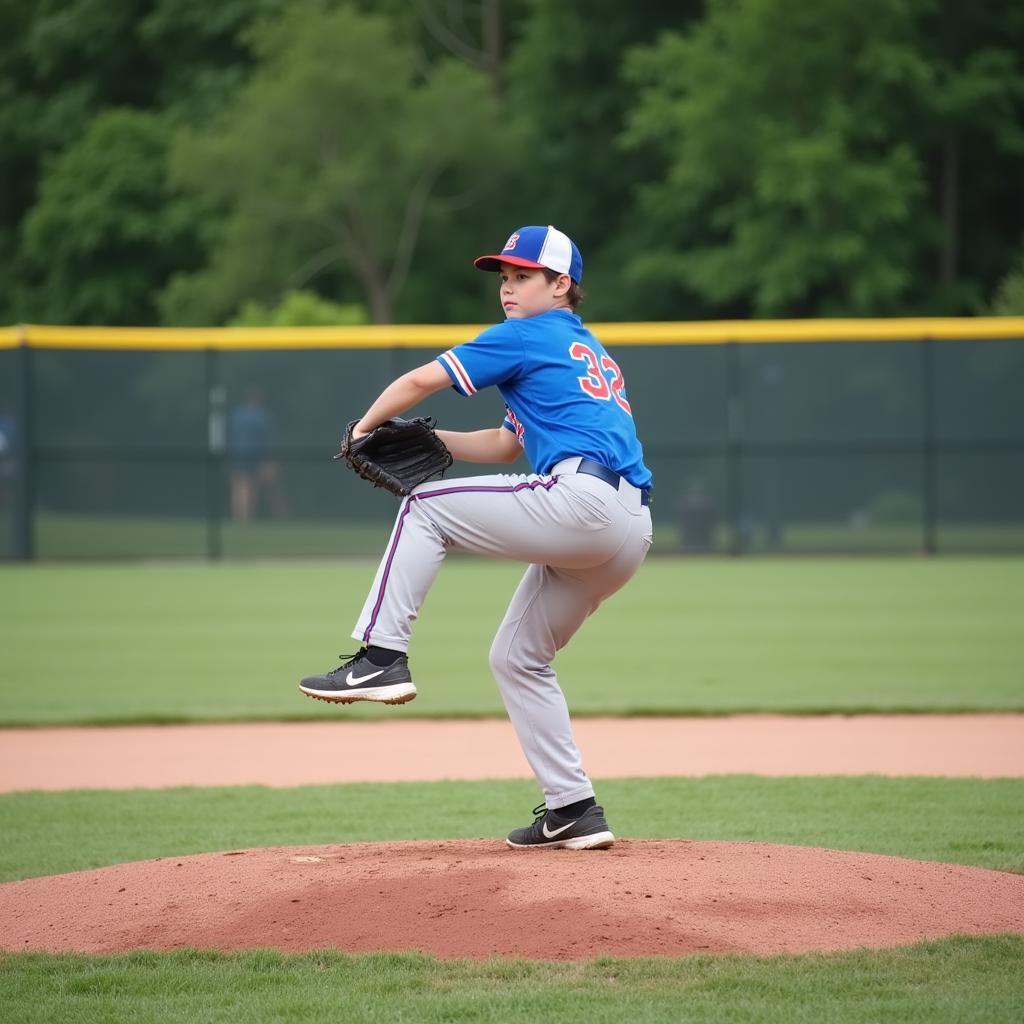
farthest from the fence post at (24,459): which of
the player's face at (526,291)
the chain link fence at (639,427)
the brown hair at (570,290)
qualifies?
the player's face at (526,291)

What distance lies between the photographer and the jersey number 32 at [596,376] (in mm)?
4648

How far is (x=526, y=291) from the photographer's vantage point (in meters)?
4.74

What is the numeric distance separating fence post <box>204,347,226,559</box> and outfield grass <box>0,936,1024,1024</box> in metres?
15.7

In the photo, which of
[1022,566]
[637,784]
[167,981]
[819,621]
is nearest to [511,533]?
[167,981]

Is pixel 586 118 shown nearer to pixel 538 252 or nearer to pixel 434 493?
pixel 538 252

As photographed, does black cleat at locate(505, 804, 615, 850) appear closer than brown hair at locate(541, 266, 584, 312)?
No

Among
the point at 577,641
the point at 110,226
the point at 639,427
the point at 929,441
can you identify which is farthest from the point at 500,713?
the point at 110,226

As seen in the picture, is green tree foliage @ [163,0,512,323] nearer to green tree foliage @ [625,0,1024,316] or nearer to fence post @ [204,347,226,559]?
green tree foliage @ [625,0,1024,316]

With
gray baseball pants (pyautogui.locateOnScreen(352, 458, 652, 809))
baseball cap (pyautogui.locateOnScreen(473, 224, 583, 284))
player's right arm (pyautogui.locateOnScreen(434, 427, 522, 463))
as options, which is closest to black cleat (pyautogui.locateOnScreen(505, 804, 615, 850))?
gray baseball pants (pyautogui.locateOnScreen(352, 458, 652, 809))

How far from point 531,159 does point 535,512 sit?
1220 inches

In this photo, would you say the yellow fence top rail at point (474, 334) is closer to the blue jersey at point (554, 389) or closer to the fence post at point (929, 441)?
the fence post at point (929, 441)

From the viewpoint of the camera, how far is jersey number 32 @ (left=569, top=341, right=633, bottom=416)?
465cm

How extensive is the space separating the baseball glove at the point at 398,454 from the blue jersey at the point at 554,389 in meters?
0.19

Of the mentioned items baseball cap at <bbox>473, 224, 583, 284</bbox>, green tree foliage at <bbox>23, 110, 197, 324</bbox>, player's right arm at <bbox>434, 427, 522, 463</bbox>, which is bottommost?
player's right arm at <bbox>434, 427, 522, 463</bbox>
